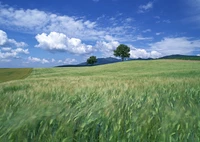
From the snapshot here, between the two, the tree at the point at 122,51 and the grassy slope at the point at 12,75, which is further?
the tree at the point at 122,51

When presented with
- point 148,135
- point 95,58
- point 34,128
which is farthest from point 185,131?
point 95,58

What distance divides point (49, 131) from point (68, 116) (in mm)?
291

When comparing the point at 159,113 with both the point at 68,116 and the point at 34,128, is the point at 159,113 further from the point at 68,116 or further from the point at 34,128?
the point at 34,128

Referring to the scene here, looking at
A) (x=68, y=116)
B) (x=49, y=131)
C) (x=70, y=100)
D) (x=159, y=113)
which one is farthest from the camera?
(x=70, y=100)

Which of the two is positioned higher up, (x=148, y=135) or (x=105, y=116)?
(x=105, y=116)

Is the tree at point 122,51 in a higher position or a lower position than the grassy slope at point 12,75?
higher

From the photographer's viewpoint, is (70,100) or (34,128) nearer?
(34,128)

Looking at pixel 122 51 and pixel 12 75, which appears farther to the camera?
pixel 122 51

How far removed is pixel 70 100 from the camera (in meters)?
2.78

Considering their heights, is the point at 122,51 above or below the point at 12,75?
above

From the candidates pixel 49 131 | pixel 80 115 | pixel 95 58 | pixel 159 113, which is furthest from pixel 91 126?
pixel 95 58

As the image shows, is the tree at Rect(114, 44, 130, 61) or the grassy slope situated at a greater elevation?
the tree at Rect(114, 44, 130, 61)

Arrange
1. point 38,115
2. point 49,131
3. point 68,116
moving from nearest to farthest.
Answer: point 49,131, point 38,115, point 68,116

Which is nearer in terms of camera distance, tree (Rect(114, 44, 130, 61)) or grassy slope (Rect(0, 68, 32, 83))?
grassy slope (Rect(0, 68, 32, 83))
